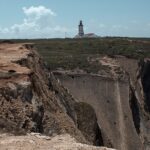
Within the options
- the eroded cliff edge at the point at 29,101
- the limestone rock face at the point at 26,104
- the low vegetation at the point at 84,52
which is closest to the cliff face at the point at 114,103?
the low vegetation at the point at 84,52

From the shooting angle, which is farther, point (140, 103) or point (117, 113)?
point (140, 103)

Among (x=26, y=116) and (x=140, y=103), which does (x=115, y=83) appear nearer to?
(x=140, y=103)

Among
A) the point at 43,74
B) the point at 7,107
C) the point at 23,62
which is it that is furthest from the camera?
the point at 43,74

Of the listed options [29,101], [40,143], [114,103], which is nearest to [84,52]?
[114,103]

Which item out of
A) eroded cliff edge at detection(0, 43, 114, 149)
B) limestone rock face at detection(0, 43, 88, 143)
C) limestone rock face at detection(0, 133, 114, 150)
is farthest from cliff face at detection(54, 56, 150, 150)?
limestone rock face at detection(0, 133, 114, 150)

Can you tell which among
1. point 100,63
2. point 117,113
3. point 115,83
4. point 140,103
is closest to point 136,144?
point 117,113

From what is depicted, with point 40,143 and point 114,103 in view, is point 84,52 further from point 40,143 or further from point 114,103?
point 40,143
